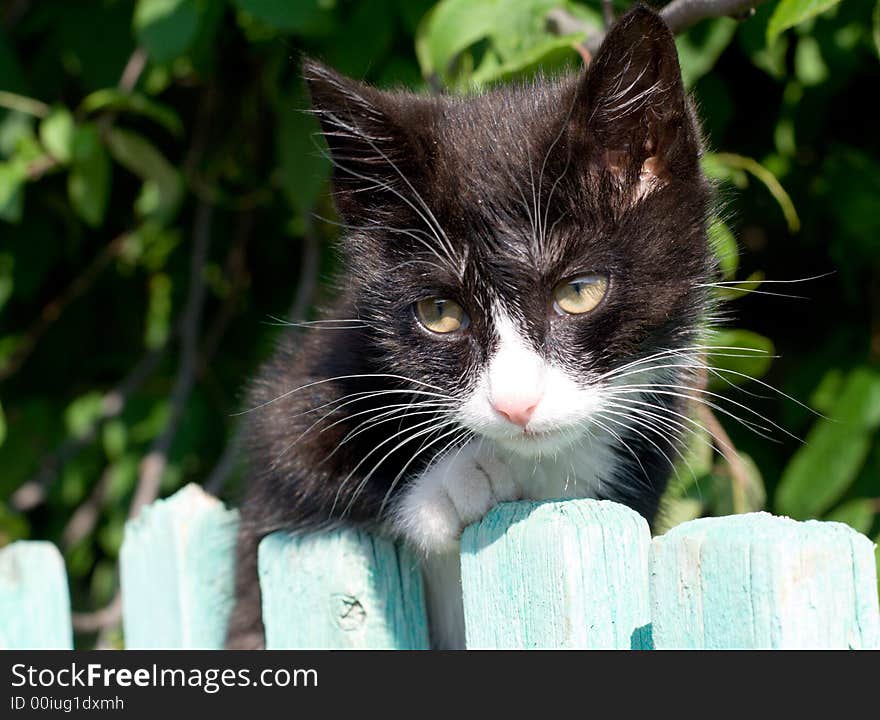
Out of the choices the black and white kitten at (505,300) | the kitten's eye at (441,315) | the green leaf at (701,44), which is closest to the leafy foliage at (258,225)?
the green leaf at (701,44)

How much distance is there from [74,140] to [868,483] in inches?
80.5

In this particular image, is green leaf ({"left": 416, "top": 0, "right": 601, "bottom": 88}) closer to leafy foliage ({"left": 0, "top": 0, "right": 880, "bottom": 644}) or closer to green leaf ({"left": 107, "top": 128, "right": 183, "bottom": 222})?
leafy foliage ({"left": 0, "top": 0, "right": 880, "bottom": 644})

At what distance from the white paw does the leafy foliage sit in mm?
462

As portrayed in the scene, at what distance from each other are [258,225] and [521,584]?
2511mm

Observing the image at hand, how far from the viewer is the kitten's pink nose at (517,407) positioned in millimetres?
1454

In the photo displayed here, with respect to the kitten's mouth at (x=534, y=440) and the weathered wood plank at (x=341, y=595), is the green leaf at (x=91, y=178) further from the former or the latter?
the kitten's mouth at (x=534, y=440)

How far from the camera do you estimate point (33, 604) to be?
1.96 m

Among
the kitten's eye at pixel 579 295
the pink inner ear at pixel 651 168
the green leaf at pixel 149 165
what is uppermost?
the green leaf at pixel 149 165

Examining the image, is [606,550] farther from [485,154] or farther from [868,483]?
[868,483]

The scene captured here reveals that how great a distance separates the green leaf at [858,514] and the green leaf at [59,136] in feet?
6.51

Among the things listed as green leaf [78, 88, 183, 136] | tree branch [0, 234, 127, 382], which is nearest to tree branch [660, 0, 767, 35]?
green leaf [78, 88, 183, 136]

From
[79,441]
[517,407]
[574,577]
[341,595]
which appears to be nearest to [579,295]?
[517,407]
